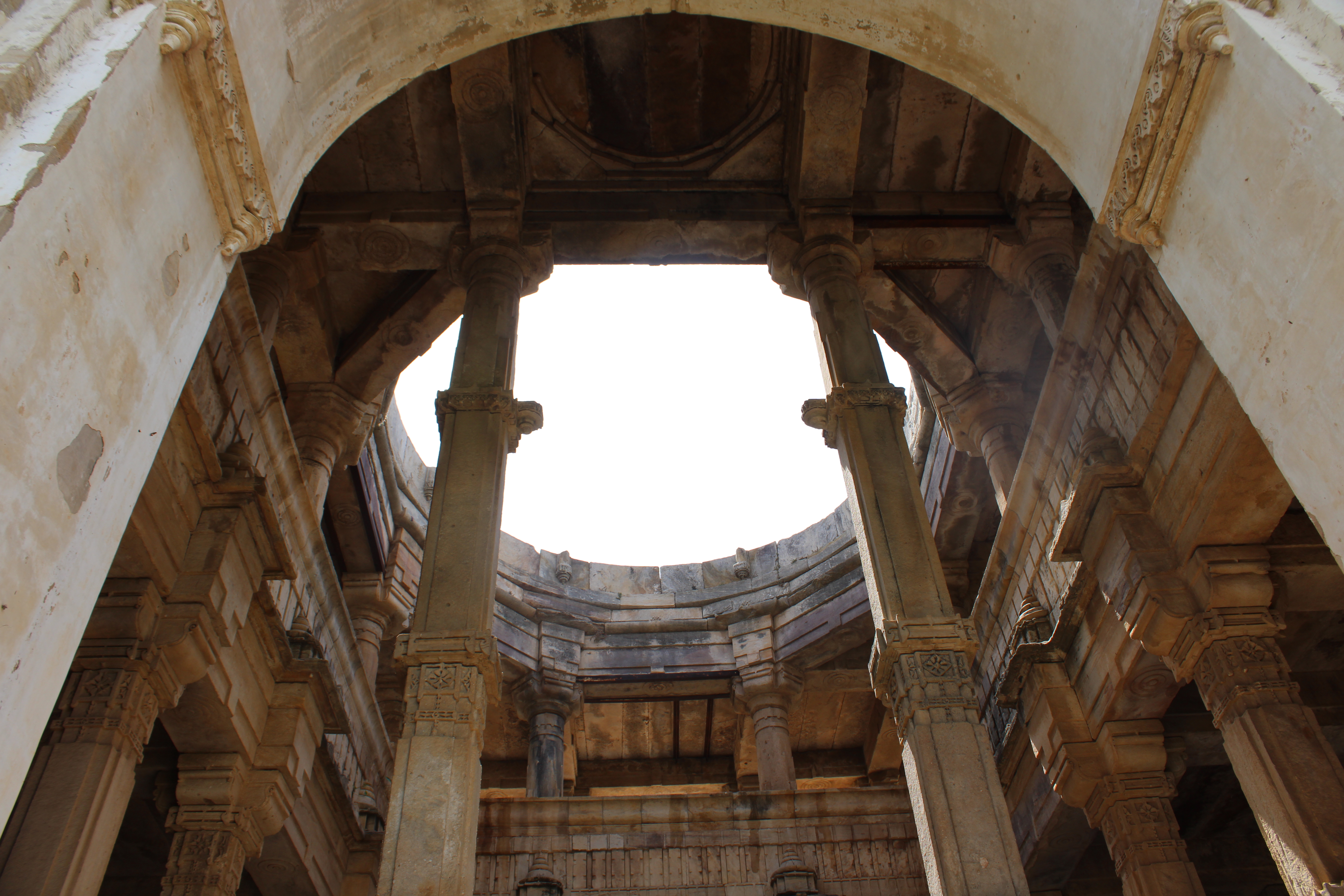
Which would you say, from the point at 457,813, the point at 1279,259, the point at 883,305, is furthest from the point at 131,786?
the point at 883,305

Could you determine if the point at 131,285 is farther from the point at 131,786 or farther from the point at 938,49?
the point at 131,786

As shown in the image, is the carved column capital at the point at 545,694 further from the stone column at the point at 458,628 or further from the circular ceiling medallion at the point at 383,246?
the stone column at the point at 458,628

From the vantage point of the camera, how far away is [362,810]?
984 cm

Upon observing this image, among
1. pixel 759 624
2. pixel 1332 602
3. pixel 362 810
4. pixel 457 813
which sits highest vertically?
pixel 759 624

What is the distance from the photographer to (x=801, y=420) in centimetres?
791

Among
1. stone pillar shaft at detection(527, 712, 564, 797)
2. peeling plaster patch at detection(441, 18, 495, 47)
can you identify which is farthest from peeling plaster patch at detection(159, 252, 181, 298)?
stone pillar shaft at detection(527, 712, 564, 797)

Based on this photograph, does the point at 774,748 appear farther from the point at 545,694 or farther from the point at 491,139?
the point at 491,139

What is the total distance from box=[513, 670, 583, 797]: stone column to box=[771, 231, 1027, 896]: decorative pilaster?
7049 millimetres

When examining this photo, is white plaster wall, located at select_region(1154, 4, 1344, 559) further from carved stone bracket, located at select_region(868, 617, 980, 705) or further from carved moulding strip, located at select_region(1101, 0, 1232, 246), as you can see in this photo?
carved stone bracket, located at select_region(868, 617, 980, 705)

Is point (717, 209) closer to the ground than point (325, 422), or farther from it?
farther from it

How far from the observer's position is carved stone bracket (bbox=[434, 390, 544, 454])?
7.38m

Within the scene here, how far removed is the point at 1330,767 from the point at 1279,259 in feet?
12.8

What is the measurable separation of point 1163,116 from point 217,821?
7.01 metres

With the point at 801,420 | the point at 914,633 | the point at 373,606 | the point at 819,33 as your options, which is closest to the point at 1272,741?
the point at 914,633
